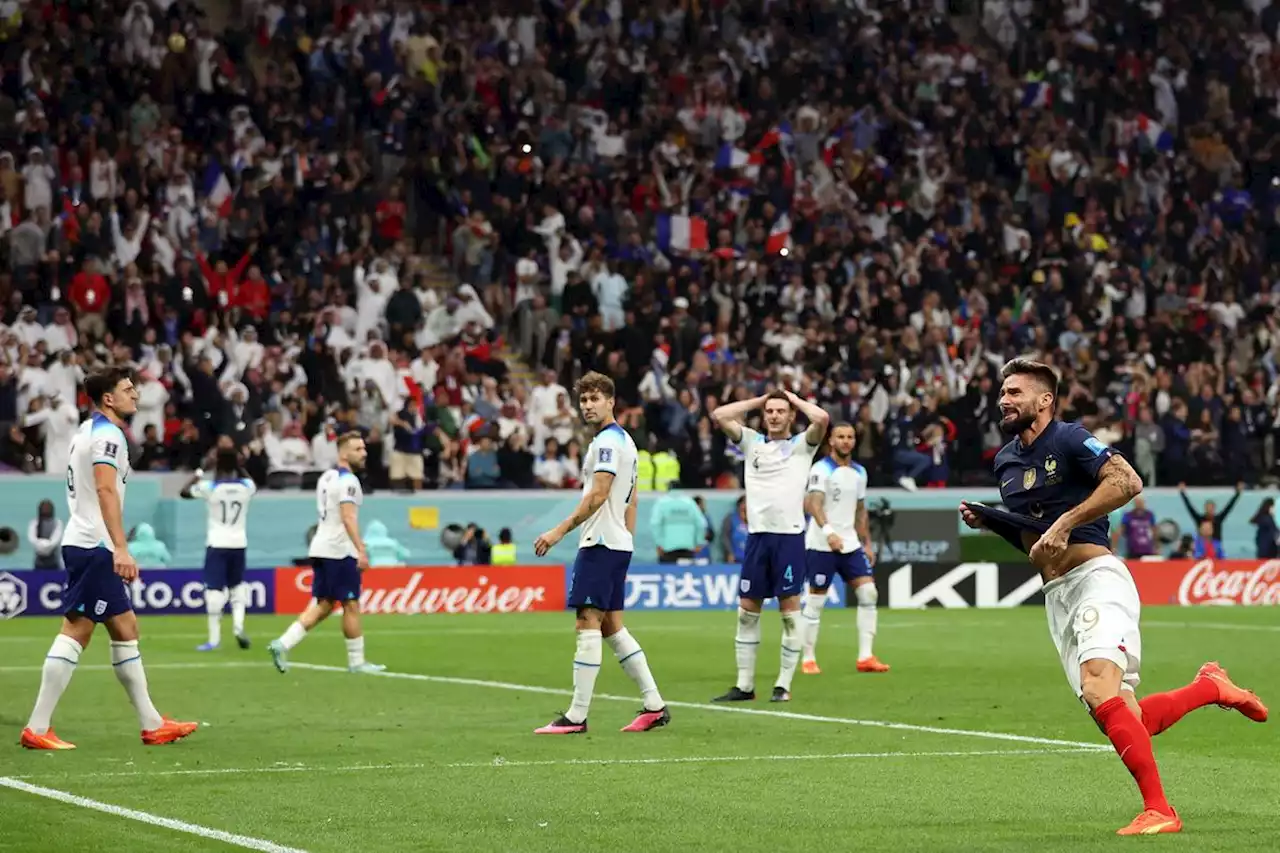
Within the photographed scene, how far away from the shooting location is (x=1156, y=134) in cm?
4462

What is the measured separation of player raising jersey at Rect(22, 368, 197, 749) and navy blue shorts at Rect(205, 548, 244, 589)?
11555mm

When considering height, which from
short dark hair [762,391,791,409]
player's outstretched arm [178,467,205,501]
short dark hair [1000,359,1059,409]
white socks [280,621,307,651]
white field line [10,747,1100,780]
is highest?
short dark hair [762,391,791,409]

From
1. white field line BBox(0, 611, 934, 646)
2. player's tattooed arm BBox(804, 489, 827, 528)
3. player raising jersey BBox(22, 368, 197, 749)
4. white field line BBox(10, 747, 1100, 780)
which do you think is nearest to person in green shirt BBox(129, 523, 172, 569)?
white field line BBox(0, 611, 934, 646)

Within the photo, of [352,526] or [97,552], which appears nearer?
[97,552]

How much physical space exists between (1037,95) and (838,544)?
25745 mm

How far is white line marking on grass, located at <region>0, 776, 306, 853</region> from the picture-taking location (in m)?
9.21

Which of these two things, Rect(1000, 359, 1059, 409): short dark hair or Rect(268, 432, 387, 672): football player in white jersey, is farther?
Rect(268, 432, 387, 672): football player in white jersey

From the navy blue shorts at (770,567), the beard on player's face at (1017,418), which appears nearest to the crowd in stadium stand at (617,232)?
the navy blue shorts at (770,567)

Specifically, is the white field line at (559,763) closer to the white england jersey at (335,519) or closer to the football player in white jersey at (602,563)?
the football player in white jersey at (602,563)

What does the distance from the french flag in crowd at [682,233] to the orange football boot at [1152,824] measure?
96.9ft

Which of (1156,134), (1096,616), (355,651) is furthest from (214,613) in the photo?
(1156,134)

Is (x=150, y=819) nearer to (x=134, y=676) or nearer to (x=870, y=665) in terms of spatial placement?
(x=134, y=676)

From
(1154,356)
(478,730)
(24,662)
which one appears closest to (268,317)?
(24,662)

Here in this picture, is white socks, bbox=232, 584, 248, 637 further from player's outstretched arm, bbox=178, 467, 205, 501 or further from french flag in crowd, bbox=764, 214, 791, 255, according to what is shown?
french flag in crowd, bbox=764, 214, 791, 255
